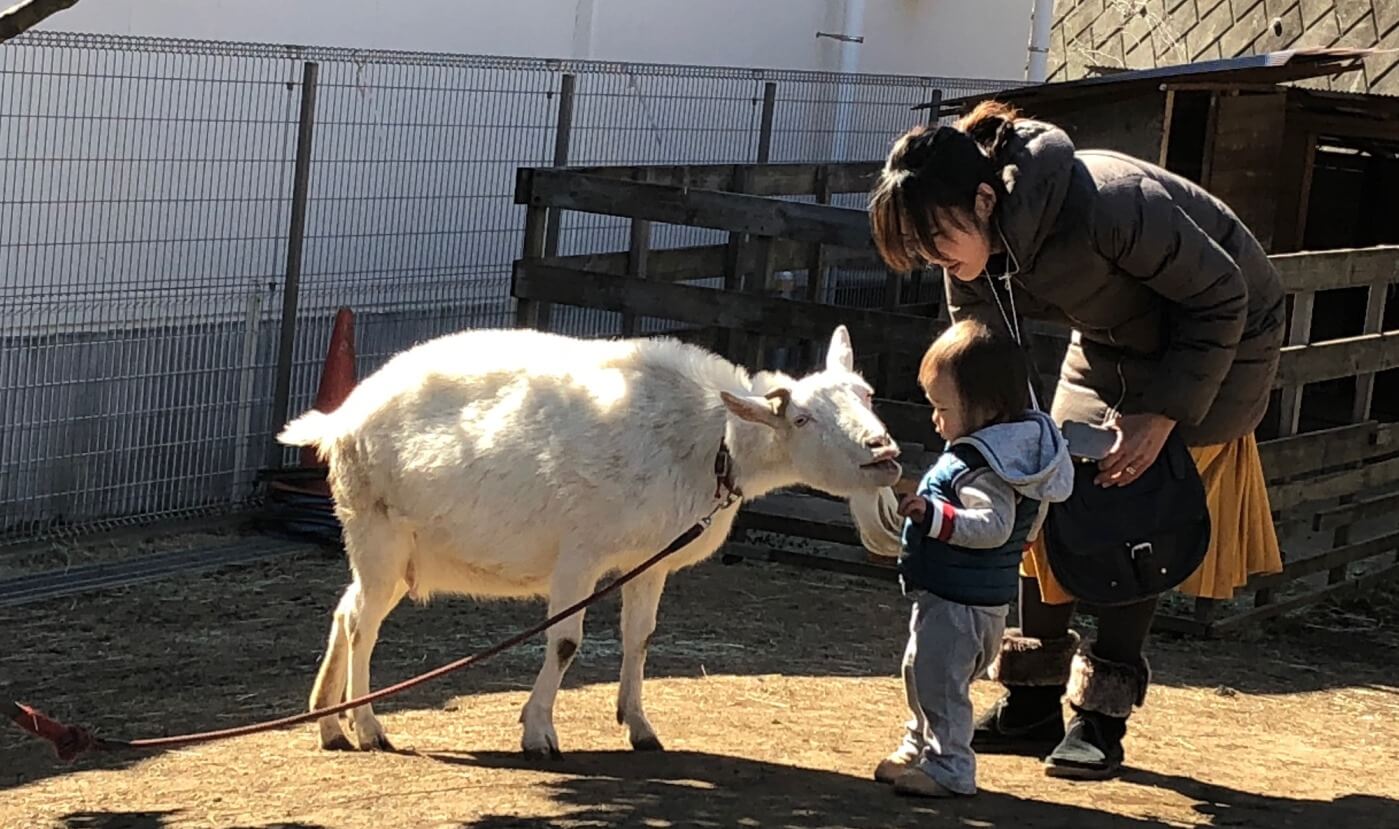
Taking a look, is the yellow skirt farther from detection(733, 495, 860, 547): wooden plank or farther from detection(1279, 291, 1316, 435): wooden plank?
detection(733, 495, 860, 547): wooden plank

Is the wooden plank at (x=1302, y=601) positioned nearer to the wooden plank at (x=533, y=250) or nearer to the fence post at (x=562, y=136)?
the wooden plank at (x=533, y=250)

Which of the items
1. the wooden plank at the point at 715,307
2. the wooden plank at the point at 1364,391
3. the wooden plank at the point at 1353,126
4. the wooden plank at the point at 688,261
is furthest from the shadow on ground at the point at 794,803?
the wooden plank at the point at 1353,126

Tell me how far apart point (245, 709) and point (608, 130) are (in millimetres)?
6701

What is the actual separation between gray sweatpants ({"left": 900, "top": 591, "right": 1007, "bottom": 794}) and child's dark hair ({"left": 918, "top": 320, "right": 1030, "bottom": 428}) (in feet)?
1.66

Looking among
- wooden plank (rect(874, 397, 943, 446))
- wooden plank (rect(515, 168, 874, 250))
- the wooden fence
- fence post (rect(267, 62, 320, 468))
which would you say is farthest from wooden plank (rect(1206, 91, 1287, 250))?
fence post (rect(267, 62, 320, 468))

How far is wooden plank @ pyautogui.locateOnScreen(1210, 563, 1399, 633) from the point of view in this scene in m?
8.70

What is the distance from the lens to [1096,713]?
19.0 feet

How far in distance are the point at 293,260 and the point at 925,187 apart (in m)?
5.96

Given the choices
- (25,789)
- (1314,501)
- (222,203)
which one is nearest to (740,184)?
(222,203)

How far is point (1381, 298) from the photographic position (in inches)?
385

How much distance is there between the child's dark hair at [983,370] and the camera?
5.17 metres

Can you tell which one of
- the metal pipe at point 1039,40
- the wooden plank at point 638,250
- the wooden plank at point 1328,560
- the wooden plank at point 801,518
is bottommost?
the wooden plank at point 801,518

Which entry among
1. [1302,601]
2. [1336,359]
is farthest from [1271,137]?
[1302,601]

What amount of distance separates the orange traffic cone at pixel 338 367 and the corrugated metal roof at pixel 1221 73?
10.6 feet
